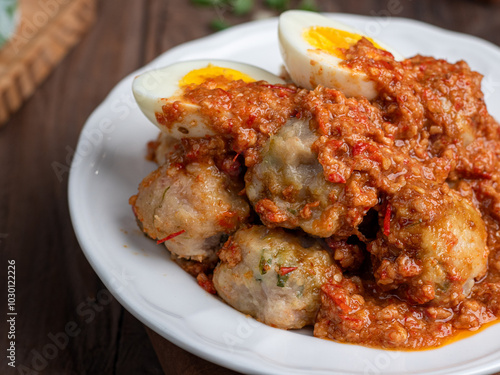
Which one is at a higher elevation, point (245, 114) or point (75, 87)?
point (245, 114)

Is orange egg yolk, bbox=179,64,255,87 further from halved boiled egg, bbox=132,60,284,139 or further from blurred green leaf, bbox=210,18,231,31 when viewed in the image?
blurred green leaf, bbox=210,18,231,31

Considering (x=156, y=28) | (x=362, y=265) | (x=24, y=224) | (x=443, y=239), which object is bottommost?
(x=24, y=224)

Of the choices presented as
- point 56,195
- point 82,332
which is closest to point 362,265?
point 82,332

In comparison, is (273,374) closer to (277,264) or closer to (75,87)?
(277,264)

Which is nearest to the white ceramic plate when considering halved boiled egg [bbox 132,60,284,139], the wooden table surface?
the wooden table surface

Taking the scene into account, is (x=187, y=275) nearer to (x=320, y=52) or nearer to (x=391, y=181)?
(x=391, y=181)
